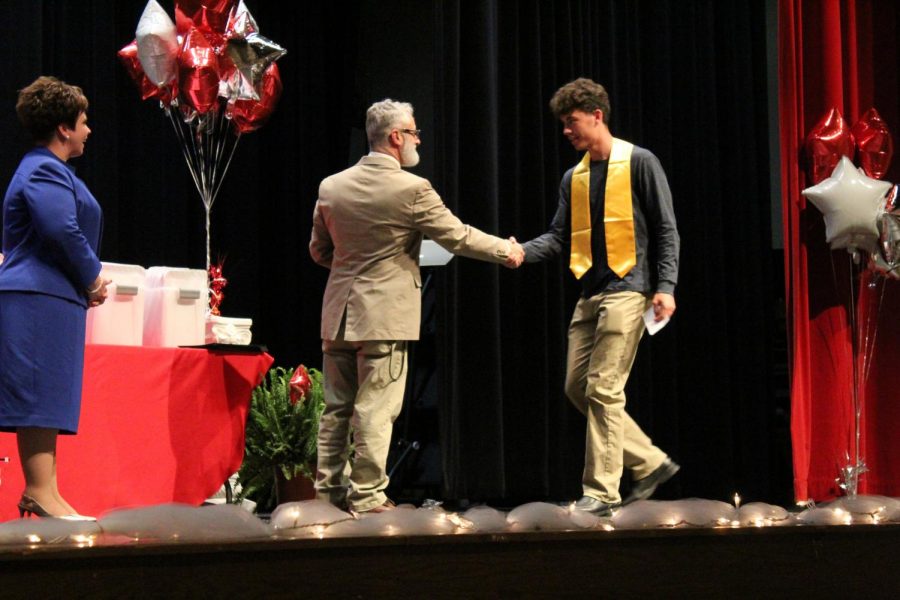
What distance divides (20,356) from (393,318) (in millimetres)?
1164

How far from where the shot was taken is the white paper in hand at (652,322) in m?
3.81

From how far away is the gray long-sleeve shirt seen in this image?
3.89 metres

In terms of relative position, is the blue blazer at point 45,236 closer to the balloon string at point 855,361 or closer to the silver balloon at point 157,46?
the silver balloon at point 157,46

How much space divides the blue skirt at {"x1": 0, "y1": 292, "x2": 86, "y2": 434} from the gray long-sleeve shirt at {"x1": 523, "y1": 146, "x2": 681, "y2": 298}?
1.82 meters

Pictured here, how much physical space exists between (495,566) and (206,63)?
2965 mm

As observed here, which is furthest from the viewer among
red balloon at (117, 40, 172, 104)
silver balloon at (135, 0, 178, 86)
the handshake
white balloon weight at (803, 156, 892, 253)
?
white balloon weight at (803, 156, 892, 253)

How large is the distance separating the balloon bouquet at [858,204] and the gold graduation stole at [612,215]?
1677 mm

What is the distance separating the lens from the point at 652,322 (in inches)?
152

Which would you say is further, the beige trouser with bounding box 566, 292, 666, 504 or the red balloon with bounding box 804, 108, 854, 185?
the red balloon with bounding box 804, 108, 854, 185

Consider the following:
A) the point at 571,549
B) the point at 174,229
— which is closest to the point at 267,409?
the point at 174,229

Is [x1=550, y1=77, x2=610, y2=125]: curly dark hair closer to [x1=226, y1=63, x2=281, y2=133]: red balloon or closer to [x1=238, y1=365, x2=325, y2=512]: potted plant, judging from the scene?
[x1=226, y1=63, x2=281, y2=133]: red balloon

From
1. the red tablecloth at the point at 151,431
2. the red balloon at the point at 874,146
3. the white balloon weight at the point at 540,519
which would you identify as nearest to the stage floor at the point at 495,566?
the white balloon weight at the point at 540,519

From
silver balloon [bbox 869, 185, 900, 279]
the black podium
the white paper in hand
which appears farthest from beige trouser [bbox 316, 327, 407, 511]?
silver balloon [bbox 869, 185, 900, 279]

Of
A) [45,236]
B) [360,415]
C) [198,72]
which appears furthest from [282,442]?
[45,236]
